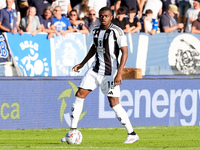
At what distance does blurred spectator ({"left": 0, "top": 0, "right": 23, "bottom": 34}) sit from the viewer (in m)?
14.3

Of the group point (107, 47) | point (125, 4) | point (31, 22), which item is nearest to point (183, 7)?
point (125, 4)

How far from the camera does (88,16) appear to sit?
53.7 ft

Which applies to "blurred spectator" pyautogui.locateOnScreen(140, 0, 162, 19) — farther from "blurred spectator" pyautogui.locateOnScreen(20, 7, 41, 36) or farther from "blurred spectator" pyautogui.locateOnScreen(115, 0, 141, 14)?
"blurred spectator" pyautogui.locateOnScreen(20, 7, 41, 36)

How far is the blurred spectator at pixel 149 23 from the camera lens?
16.5m

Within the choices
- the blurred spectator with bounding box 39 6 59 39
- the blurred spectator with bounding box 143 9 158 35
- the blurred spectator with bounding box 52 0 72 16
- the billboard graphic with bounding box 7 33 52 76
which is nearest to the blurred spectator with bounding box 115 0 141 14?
the blurred spectator with bounding box 143 9 158 35

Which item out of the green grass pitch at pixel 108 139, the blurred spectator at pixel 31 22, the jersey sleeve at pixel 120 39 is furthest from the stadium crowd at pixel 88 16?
the jersey sleeve at pixel 120 39

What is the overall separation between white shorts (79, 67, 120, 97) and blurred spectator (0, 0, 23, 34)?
4.86 meters

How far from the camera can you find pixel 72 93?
13.6 meters

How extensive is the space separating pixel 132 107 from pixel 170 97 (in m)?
0.99

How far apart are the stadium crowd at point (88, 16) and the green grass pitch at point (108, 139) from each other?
9.79 ft

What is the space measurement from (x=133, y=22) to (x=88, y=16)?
121cm

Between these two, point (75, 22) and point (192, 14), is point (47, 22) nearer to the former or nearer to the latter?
point (75, 22)

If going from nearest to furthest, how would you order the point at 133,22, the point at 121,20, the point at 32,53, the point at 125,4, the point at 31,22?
the point at 32,53
the point at 31,22
the point at 121,20
the point at 133,22
the point at 125,4

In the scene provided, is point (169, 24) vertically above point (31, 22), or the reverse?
point (31, 22)
